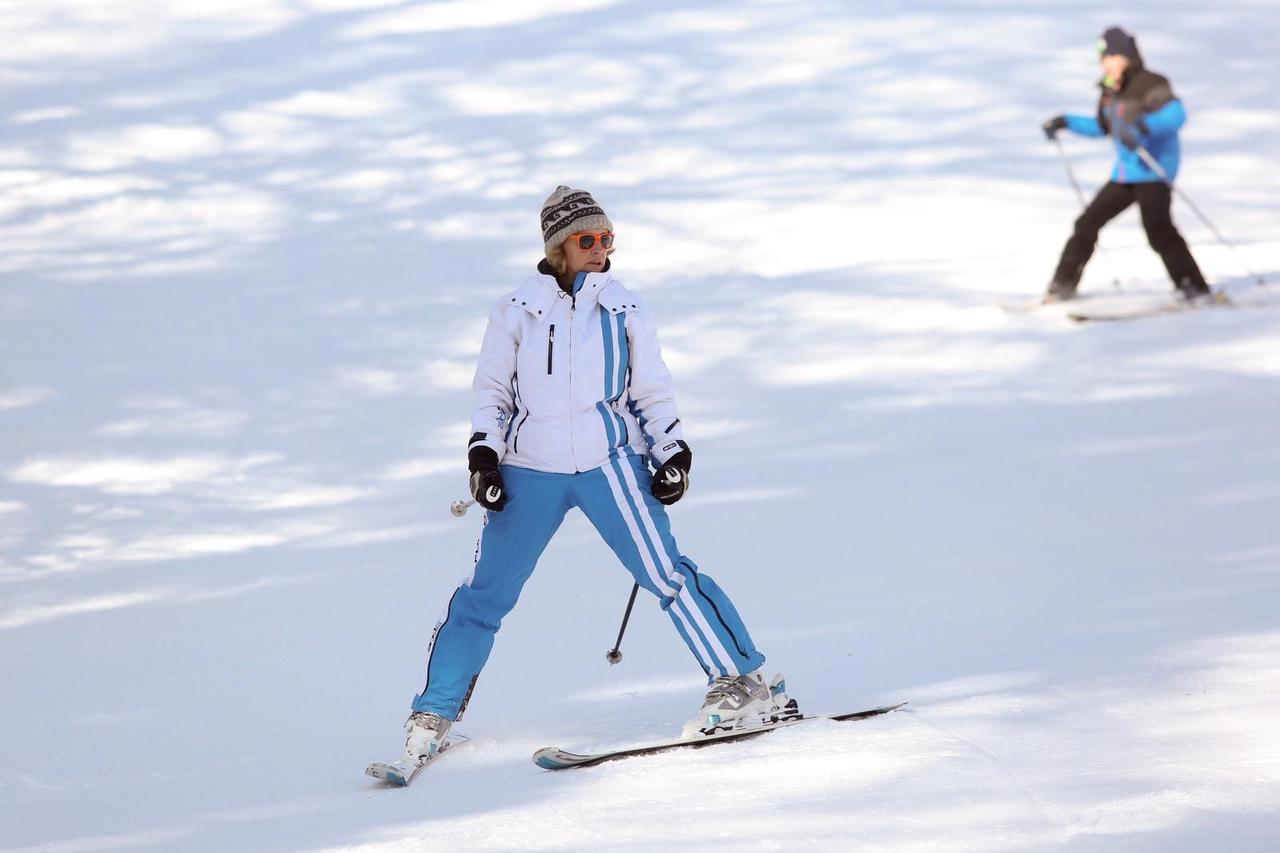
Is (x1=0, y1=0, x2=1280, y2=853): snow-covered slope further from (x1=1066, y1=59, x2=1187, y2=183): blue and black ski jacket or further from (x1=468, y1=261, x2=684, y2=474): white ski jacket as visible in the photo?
(x1=1066, y1=59, x2=1187, y2=183): blue and black ski jacket

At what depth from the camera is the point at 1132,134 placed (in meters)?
8.95

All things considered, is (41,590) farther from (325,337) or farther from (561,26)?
(561,26)

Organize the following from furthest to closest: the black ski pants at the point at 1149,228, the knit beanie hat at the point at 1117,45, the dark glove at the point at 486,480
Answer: the knit beanie hat at the point at 1117,45 → the black ski pants at the point at 1149,228 → the dark glove at the point at 486,480

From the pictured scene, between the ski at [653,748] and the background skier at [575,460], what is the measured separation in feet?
0.23

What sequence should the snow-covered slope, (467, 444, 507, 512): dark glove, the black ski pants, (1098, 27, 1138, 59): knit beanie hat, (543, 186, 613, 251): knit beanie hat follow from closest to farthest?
the snow-covered slope
(467, 444, 507, 512): dark glove
(543, 186, 613, 251): knit beanie hat
the black ski pants
(1098, 27, 1138, 59): knit beanie hat

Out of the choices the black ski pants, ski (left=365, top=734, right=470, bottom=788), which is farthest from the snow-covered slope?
the black ski pants

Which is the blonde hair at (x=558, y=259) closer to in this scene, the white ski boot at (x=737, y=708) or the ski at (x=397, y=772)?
the white ski boot at (x=737, y=708)

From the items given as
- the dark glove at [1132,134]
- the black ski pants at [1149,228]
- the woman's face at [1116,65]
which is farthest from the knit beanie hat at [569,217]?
the woman's face at [1116,65]

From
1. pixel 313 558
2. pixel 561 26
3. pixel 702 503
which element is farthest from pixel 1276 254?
pixel 561 26

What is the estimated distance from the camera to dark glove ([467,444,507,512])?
4.09 m

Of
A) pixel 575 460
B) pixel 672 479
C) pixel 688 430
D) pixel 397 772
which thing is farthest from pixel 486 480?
pixel 688 430

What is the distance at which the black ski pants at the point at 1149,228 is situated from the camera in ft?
29.2

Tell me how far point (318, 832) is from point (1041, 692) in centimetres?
181

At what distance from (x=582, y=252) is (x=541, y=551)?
715 millimetres
